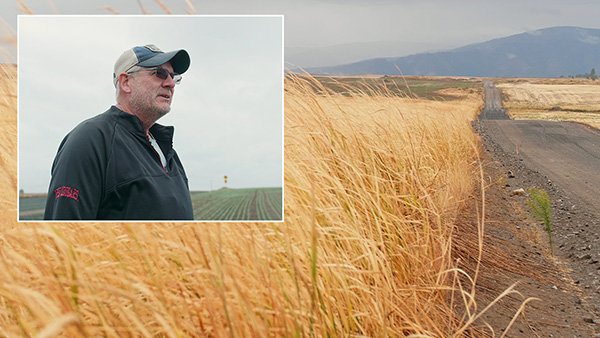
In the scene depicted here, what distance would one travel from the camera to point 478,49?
17950 centimetres

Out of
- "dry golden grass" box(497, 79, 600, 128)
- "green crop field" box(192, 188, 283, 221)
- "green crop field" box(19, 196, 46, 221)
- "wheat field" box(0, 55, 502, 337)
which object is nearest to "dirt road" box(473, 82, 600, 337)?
"wheat field" box(0, 55, 502, 337)

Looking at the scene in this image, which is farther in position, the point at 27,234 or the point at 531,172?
the point at 531,172

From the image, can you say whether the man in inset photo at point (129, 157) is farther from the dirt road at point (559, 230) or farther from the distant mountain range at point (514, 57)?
→ the distant mountain range at point (514, 57)

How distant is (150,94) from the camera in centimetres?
138

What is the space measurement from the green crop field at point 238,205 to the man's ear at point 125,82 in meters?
0.34

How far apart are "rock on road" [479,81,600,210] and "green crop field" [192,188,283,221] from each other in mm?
4876

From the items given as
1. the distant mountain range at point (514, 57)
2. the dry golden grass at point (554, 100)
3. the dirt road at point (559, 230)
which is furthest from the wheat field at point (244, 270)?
the distant mountain range at point (514, 57)

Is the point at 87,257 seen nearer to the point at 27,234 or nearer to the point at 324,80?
the point at 27,234

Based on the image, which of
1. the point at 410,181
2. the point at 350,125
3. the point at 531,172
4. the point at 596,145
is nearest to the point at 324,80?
the point at 350,125

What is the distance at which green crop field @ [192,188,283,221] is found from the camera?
1.44m

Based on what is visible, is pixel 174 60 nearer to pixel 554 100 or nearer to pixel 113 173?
pixel 113 173

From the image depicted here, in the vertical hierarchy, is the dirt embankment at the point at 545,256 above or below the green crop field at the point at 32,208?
below

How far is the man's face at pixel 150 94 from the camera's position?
1381mm

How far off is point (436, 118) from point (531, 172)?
2995 millimetres
